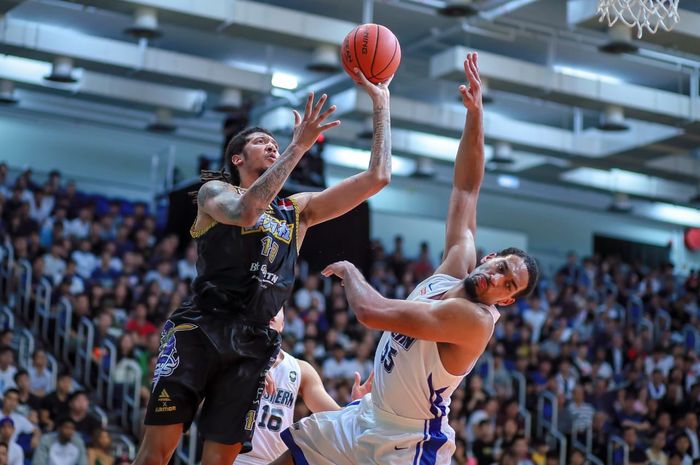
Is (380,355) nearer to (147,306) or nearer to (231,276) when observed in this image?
(231,276)

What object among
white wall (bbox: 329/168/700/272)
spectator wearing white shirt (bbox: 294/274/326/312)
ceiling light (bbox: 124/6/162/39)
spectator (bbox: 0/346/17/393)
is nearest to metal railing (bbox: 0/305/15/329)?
spectator (bbox: 0/346/17/393)

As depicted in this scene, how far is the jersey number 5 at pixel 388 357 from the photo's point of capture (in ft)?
17.5

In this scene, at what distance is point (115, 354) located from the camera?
12.8 m

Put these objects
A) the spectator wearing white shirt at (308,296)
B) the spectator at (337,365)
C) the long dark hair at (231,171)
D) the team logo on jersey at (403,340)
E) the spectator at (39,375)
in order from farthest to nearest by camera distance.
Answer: the spectator wearing white shirt at (308,296) < the spectator at (337,365) < the spectator at (39,375) < the long dark hair at (231,171) < the team logo on jersey at (403,340)

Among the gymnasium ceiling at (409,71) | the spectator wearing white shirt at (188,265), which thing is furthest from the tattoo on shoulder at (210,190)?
the spectator wearing white shirt at (188,265)

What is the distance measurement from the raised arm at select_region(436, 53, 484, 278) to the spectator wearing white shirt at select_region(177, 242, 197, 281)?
34.8ft

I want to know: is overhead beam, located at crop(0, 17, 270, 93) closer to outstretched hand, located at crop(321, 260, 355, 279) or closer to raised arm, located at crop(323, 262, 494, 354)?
outstretched hand, located at crop(321, 260, 355, 279)

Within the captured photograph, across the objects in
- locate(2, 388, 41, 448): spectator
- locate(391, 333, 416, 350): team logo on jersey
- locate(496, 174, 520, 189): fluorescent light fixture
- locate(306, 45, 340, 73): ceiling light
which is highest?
Result: locate(306, 45, 340, 73): ceiling light

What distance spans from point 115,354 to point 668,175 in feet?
41.0

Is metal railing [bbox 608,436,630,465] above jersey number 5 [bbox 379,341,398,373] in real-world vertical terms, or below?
below

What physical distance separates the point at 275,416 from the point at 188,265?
10283mm

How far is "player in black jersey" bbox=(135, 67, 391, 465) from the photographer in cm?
516

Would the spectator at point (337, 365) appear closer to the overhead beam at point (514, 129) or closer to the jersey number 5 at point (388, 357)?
the overhead beam at point (514, 129)

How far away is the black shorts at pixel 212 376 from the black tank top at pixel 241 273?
0.09 meters
